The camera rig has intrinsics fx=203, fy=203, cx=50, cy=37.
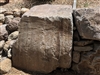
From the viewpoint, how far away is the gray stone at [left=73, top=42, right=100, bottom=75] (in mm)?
3048

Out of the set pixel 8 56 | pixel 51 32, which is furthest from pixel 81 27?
pixel 8 56

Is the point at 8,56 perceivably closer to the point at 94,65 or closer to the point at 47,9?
the point at 47,9

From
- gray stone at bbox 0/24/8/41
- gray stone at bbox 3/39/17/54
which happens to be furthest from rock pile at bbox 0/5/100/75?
gray stone at bbox 0/24/8/41

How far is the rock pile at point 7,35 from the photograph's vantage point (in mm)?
3387

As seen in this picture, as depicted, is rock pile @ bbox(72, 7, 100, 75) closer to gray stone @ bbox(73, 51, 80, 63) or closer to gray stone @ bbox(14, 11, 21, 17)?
gray stone @ bbox(73, 51, 80, 63)

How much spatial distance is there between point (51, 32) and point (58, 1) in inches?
97.1

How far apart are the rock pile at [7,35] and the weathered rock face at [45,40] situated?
28 centimetres

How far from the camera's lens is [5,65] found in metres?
3.36

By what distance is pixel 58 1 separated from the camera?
5.41 m

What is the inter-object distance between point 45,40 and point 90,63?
778mm

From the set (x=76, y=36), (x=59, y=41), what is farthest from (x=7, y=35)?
(x=76, y=36)

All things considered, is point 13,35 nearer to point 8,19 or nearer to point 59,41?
point 8,19

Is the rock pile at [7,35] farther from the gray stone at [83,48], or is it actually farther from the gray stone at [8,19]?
the gray stone at [83,48]

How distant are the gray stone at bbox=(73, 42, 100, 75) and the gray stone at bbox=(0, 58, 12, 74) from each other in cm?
109
